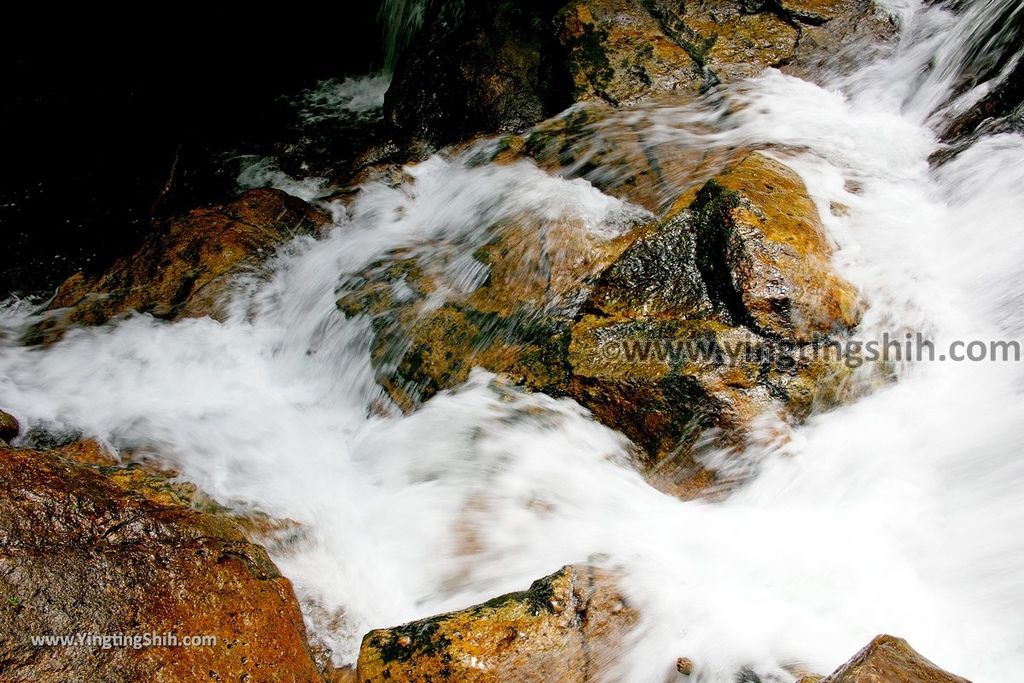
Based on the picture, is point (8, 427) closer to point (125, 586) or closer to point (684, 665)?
point (125, 586)

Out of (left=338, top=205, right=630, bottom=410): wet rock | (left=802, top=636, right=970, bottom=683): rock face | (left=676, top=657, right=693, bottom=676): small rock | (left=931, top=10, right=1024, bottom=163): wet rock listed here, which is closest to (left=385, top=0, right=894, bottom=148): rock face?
(left=931, top=10, right=1024, bottom=163): wet rock

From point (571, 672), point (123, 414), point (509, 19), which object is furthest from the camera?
point (509, 19)

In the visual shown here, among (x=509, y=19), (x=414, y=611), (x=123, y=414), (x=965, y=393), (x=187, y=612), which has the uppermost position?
(x=509, y=19)

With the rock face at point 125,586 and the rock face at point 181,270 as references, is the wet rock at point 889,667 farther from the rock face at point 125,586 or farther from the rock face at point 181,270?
the rock face at point 181,270

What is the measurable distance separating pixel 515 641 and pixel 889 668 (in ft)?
4.63

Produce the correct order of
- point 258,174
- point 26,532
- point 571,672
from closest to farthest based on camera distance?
point 26,532, point 571,672, point 258,174

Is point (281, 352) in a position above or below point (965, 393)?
below

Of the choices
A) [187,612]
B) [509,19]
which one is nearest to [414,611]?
[187,612]

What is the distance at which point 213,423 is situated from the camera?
4.91 m

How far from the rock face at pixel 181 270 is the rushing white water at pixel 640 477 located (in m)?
0.23

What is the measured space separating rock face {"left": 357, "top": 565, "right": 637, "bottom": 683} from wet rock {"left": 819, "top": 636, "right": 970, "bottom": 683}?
1009 millimetres

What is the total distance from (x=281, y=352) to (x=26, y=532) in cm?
A: 303

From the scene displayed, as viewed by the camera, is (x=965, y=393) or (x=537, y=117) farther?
(x=537, y=117)

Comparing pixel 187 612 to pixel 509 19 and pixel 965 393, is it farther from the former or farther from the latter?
pixel 509 19
